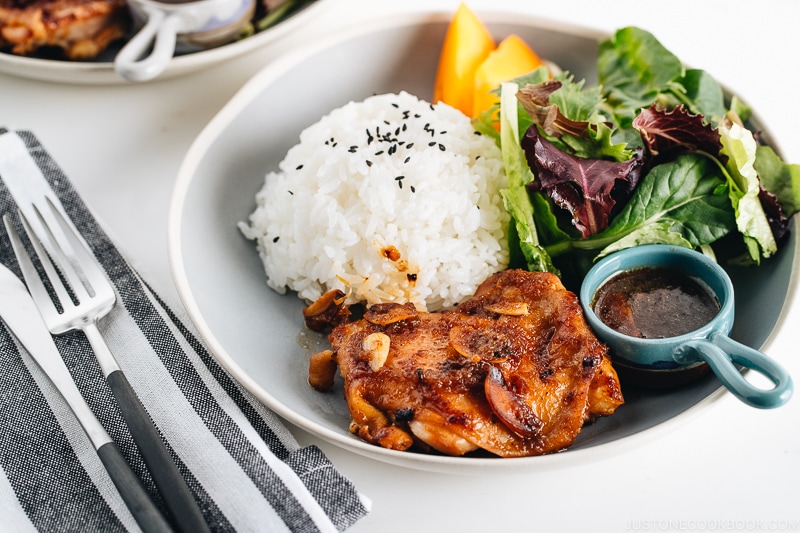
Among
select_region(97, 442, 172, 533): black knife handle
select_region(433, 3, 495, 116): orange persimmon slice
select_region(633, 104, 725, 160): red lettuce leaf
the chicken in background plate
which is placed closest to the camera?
select_region(97, 442, 172, 533): black knife handle

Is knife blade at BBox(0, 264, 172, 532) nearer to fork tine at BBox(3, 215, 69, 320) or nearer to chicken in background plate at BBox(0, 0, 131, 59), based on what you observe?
fork tine at BBox(3, 215, 69, 320)

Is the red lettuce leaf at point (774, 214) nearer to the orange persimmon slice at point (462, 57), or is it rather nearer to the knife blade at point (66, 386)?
the orange persimmon slice at point (462, 57)

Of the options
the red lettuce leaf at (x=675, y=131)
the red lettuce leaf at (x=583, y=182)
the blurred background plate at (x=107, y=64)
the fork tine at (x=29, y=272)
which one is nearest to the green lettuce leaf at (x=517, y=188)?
the red lettuce leaf at (x=583, y=182)

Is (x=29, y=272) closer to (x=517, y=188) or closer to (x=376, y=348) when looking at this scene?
(x=376, y=348)

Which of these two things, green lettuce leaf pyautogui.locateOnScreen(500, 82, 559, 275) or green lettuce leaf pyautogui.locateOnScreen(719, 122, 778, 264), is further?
green lettuce leaf pyautogui.locateOnScreen(500, 82, 559, 275)

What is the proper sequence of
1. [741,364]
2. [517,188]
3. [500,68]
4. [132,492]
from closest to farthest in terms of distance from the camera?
[132,492]
[741,364]
[517,188]
[500,68]

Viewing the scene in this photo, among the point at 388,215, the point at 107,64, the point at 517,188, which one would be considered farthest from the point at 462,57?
the point at 107,64

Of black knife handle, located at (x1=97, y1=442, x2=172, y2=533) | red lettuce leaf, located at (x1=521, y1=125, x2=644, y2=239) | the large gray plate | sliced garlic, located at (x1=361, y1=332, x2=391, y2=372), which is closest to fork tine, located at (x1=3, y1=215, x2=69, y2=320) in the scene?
the large gray plate
